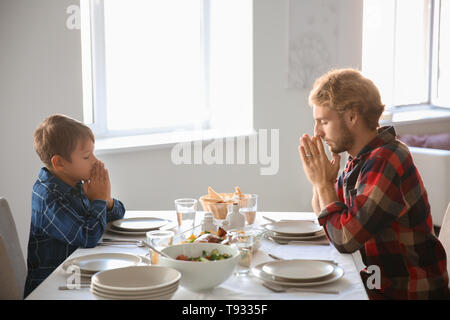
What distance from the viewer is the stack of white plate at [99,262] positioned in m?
1.65

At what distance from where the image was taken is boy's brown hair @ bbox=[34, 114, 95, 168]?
210cm

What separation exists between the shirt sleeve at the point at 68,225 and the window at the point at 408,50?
3829mm

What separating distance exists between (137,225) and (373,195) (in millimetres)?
840

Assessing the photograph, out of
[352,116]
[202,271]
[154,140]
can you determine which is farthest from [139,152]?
[202,271]

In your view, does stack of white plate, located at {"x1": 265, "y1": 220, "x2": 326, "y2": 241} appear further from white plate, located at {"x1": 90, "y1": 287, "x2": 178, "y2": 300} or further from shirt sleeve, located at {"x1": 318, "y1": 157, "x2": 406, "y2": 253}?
white plate, located at {"x1": 90, "y1": 287, "x2": 178, "y2": 300}

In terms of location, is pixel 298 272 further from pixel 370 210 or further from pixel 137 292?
pixel 137 292

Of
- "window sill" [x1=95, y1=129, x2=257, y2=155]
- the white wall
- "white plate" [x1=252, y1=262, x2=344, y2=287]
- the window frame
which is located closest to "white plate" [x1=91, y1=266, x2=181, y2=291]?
"white plate" [x1=252, y1=262, x2=344, y2=287]

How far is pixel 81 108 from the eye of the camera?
352 cm

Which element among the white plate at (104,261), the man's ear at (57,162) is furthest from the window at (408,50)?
the white plate at (104,261)

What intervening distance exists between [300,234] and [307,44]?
2.67m

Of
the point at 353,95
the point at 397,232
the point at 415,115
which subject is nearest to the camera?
the point at 397,232

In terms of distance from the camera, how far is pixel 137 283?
1.47m
